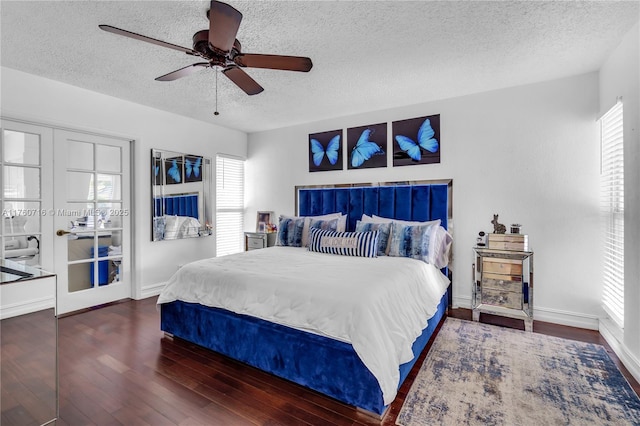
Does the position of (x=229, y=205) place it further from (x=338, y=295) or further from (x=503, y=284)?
(x=503, y=284)

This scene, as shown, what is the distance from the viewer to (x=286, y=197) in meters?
5.17

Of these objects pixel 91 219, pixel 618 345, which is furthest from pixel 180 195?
pixel 618 345

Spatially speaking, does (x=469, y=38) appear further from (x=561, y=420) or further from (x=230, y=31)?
(x=561, y=420)

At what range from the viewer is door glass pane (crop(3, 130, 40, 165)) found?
10.0 ft

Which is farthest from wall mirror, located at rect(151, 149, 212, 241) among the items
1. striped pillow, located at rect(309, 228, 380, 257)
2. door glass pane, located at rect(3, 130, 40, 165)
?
striped pillow, located at rect(309, 228, 380, 257)

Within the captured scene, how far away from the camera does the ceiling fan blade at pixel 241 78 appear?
230 cm

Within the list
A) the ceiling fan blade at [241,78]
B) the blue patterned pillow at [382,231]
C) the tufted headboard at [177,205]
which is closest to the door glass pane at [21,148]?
the tufted headboard at [177,205]

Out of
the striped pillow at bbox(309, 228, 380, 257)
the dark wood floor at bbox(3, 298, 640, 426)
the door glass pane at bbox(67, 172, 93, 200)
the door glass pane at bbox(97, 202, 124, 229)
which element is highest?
the door glass pane at bbox(67, 172, 93, 200)

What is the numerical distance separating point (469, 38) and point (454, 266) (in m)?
2.44

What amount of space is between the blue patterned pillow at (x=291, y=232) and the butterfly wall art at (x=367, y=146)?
1.16 m

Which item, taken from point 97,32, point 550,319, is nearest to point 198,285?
point 97,32

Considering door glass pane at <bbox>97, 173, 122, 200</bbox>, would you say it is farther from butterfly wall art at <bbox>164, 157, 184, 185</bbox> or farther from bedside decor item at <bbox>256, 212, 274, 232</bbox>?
bedside decor item at <bbox>256, 212, 274, 232</bbox>

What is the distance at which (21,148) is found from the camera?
3146mm

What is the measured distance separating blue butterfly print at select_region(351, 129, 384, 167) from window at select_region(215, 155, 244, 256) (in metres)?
2.20
